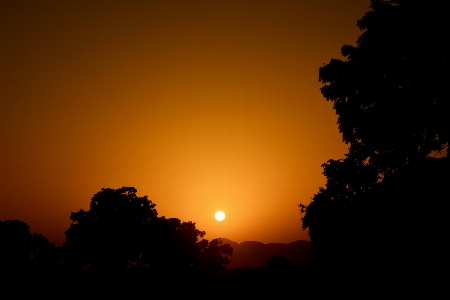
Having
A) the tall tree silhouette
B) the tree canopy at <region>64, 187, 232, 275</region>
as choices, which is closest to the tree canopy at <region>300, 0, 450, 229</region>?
the tall tree silhouette

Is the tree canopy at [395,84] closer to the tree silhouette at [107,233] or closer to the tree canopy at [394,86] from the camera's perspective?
the tree canopy at [394,86]

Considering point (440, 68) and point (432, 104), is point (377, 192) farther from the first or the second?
point (440, 68)

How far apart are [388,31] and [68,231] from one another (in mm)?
41482

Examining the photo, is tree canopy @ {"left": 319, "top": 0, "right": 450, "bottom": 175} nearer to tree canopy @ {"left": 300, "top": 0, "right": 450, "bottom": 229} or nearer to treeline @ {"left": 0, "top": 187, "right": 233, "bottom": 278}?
tree canopy @ {"left": 300, "top": 0, "right": 450, "bottom": 229}

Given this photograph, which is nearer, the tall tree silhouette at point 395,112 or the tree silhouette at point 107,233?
the tall tree silhouette at point 395,112

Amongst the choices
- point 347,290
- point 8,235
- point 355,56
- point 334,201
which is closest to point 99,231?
point 8,235

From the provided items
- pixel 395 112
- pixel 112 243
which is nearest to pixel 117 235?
pixel 112 243

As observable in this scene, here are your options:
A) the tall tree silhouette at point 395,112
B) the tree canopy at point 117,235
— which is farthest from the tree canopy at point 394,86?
the tree canopy at point 117,235

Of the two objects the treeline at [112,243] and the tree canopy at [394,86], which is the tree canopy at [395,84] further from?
the treeline at [112,243]

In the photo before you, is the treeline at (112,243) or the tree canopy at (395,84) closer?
the tree canopy at (395,84)

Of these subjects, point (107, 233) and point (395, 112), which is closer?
point (395, 112)

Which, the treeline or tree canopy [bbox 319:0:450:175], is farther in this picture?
the treeline

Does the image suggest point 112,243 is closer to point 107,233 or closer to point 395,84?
point 107,233

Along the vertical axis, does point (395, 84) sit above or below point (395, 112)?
above
